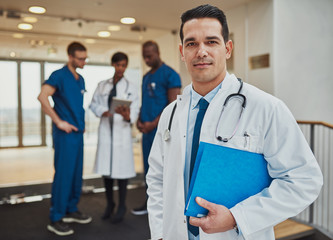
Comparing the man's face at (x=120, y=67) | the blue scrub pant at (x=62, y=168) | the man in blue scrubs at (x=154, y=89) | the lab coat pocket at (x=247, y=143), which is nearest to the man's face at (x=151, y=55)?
the man in blue scrubs at (x=154, y=89)

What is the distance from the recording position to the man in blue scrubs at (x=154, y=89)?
318cm

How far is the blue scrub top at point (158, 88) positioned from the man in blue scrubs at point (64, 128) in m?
0.64

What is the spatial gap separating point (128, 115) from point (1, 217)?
1688mm

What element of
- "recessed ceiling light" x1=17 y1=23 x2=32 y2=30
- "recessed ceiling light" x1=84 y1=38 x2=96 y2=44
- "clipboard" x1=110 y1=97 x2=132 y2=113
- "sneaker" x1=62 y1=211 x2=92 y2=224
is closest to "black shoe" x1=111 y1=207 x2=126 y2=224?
"sneaker" x1=62 y1=211 x2=92 y2=224

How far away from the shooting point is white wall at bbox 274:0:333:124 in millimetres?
3576

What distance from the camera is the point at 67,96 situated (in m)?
2.97

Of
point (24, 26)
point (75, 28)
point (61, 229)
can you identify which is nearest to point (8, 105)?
point (24, 26)

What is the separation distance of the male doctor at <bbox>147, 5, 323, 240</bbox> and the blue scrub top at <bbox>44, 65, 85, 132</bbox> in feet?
6.20

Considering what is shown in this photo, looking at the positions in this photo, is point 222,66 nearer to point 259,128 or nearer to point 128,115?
point 259,128

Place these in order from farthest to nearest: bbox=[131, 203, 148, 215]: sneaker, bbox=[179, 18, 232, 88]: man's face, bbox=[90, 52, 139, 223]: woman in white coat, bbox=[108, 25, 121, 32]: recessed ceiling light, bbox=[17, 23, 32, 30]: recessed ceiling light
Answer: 1. bbox=[108, 25, 121, 32]: recessed ceiling light
2. bbox=[17, 23, 32, 30]: recessed ceiling light
3. bbox=[131, 203, 148, 215]: sneaker
4. bbox=[90, 52, 139, 223]: woman in white coat
5. bbox=[179, 18, 232, 88]: man's face

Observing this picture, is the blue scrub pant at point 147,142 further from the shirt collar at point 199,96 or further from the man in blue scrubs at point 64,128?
Result: the shirt collar at point 199,96

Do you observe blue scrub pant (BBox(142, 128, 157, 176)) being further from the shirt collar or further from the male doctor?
the shirt collar

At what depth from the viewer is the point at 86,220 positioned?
126 inches

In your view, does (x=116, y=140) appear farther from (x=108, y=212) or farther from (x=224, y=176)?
(x=224, y=176)
